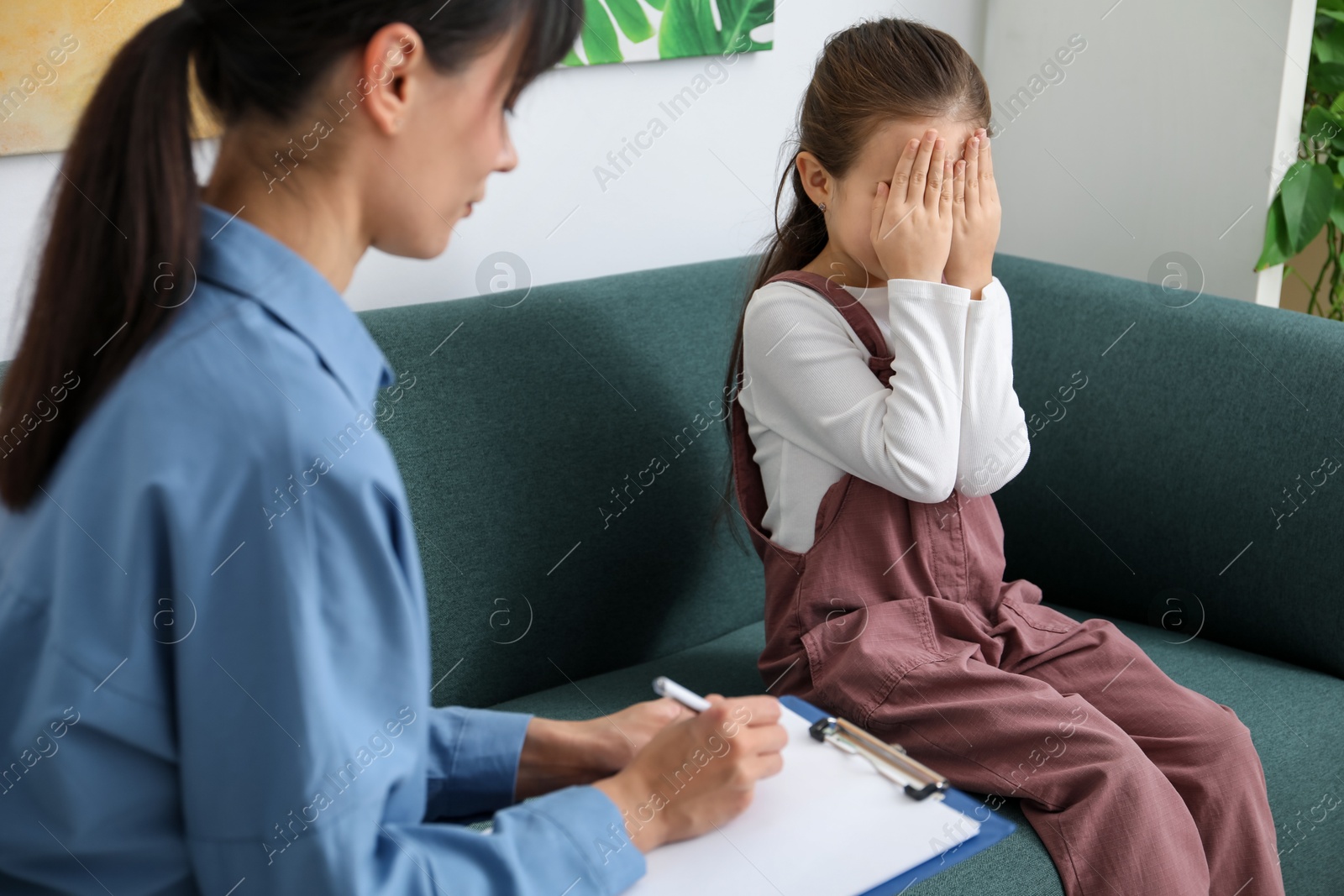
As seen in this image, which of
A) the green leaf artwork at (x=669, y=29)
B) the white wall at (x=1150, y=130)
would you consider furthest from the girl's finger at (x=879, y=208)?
the white wall at (x=1150, y=130)

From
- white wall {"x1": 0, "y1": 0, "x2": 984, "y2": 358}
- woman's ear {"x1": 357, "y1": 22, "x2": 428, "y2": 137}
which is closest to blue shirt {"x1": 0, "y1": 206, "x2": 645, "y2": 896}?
woman's ear {"x1": 357, "y1": 22, "x2": 428, "y2": 137}

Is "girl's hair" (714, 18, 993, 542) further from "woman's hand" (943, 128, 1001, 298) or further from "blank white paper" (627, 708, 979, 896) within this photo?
"blank white paper" (627, 708, 979, 896)

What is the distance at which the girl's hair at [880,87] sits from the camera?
1444 millimetres

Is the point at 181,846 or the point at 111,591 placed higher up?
the point at 111,591

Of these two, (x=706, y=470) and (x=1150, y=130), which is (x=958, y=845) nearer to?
(x=706, y=470)

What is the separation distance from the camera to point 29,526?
668 mm

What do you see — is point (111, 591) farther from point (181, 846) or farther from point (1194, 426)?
point (1194, 426)

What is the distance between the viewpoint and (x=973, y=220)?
1451 millimetres

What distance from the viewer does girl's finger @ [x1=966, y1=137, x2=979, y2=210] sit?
1450mm

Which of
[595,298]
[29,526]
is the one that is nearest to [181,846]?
[29,526]

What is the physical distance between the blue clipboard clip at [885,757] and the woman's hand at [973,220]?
0.63 meters

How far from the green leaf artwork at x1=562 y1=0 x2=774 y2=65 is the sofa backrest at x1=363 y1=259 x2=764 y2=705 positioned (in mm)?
355

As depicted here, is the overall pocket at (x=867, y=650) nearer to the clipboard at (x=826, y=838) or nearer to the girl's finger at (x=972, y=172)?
the clipboard at (x=826, y=838)

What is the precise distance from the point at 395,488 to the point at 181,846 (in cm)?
23
